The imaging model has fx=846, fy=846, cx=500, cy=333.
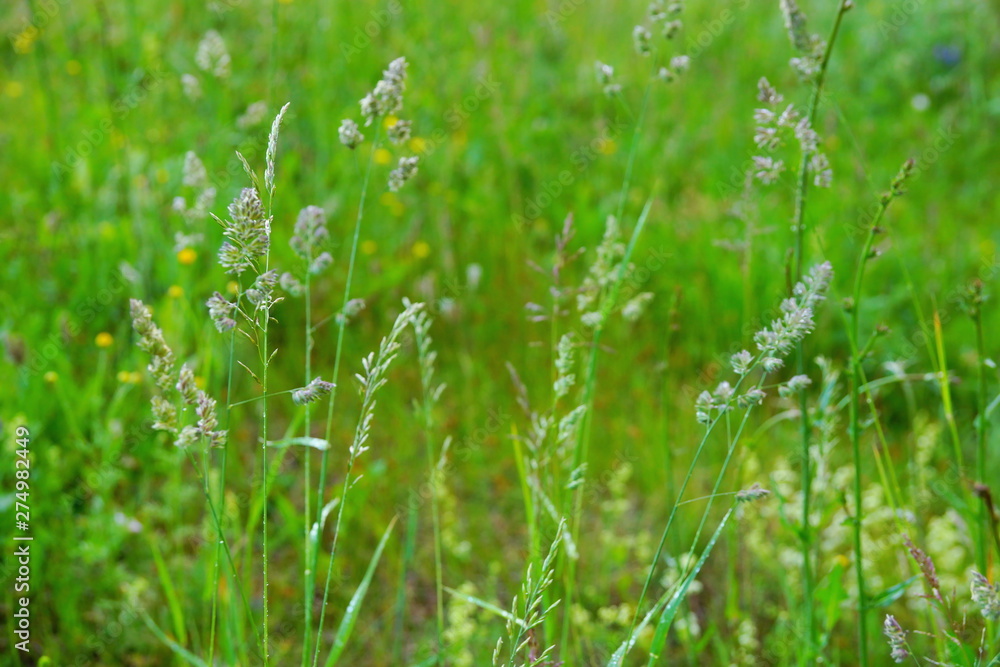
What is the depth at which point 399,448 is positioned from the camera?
8.33 feet

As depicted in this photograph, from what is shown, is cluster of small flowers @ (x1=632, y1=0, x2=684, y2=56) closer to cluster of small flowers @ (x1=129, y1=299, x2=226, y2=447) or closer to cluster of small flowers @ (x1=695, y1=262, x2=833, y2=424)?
cluster of small flowers @ (x1=695, y1=262, x2=833, y2=424)

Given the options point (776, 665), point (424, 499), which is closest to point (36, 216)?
point (424, 499)

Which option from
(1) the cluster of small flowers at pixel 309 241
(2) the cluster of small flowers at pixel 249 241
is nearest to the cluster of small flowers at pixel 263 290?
(2) the cluster of small flowers at pixel 249 241

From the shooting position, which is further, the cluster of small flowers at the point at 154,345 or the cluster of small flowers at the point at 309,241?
the cluster of small flowers at the point at 309,241

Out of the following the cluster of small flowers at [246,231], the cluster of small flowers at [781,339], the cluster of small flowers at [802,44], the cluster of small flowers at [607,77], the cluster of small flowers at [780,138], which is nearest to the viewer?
the cluster of small flowers at [246,231]

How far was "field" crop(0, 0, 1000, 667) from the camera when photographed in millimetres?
1420

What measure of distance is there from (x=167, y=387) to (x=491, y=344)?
1.91 meters

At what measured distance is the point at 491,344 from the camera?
9.73ft

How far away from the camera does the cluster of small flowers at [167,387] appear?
106 cm

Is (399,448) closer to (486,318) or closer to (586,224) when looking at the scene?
(486,318)

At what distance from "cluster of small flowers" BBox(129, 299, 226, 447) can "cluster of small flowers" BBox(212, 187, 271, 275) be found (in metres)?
0.15

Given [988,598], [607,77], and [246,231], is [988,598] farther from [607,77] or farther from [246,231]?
[607,77]

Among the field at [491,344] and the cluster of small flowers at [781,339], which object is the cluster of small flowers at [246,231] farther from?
the cluster of small flowers at [781,339]

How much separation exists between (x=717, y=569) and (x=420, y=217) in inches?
73.2
